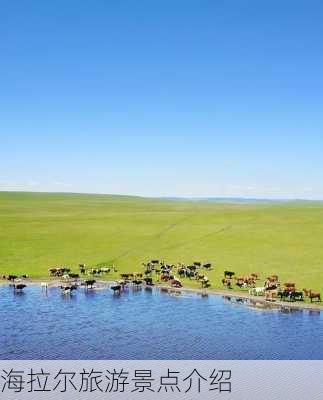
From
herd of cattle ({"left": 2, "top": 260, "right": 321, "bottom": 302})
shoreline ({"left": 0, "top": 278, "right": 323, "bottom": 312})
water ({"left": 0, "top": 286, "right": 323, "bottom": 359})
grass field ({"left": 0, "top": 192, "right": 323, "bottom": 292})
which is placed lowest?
water ({"left": 0, "top": 286, "right": 323, "bottom": 359})

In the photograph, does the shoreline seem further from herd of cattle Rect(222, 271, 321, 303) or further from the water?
the water

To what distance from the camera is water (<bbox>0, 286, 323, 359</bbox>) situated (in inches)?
1210

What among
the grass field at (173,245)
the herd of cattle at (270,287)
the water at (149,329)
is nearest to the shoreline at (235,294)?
the herd of cattle at (270,287)

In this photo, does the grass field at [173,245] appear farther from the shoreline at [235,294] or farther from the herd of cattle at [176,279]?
the shoreline at [235,294]

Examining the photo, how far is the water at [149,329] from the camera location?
101 ft

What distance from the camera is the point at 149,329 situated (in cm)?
3544

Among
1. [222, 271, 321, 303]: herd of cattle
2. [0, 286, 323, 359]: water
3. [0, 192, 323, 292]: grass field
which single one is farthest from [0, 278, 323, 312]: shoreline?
[0, 192, 323, 292]: grass field

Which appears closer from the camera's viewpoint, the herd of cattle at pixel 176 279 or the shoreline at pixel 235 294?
the shoreline at pixel 235 294

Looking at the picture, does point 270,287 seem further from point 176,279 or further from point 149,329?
point 149,329

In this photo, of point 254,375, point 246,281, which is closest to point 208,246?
point 246,281

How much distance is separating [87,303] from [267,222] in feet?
197

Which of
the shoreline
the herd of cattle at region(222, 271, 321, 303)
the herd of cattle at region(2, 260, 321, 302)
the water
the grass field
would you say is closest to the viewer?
the water

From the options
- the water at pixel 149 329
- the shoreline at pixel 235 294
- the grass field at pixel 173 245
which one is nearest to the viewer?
the water at pixel 149 329

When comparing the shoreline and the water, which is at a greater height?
the shoreline
